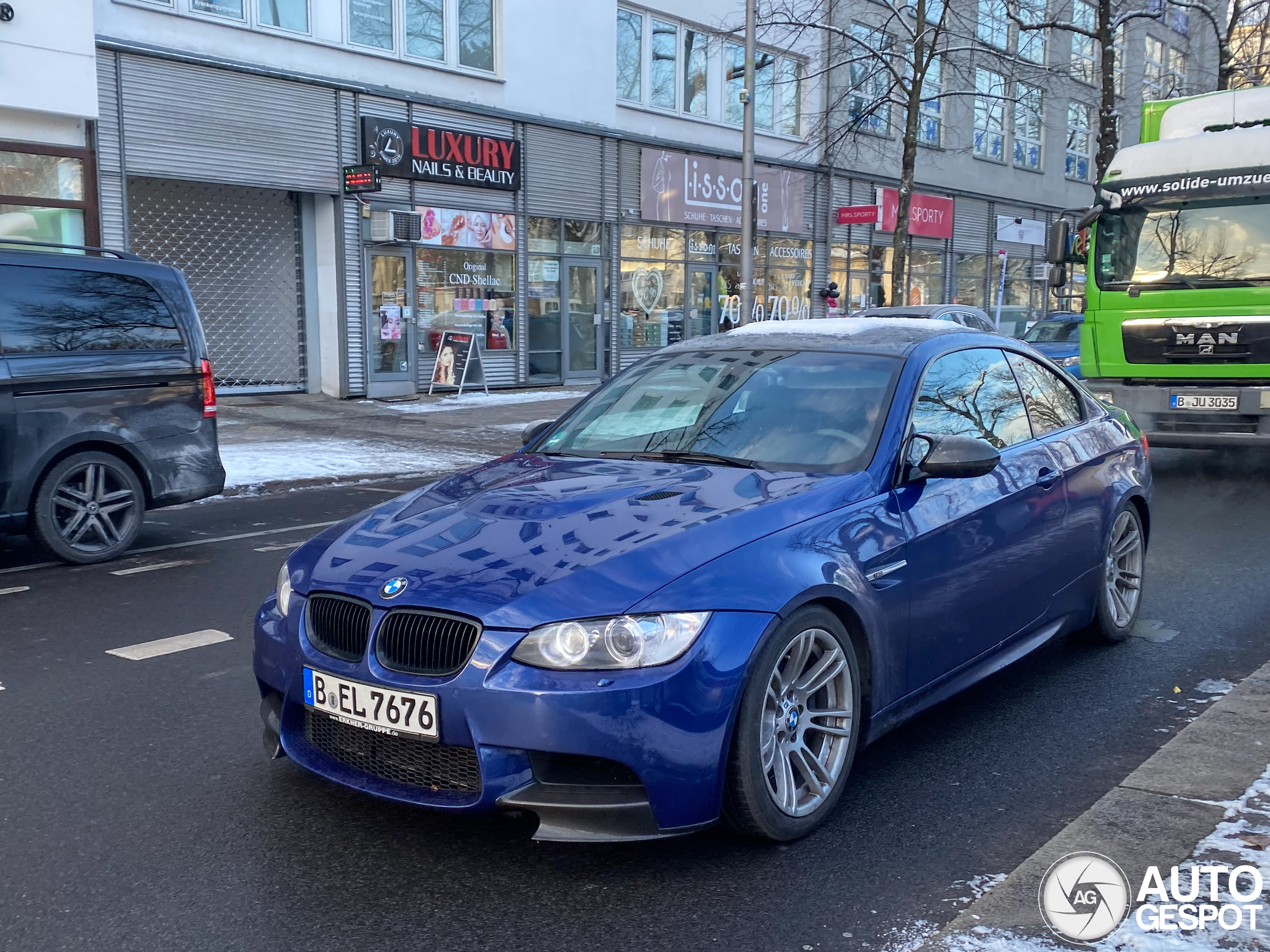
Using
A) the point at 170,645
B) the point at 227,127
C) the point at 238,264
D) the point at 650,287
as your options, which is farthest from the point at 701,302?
the point at 170,645

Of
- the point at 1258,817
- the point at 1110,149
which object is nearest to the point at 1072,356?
the point at 1110,149

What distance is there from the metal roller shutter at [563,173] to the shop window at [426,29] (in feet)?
7.29

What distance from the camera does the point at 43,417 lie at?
7691 millimetres

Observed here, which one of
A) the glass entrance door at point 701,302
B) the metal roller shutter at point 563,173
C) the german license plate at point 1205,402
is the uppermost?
the metal roller shutter at point 563,173

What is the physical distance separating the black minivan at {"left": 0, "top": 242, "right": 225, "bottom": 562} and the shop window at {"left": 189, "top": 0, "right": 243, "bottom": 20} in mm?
9751

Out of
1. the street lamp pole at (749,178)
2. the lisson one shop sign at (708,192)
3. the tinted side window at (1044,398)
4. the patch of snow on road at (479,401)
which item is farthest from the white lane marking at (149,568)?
the lisson one shop sign at (708,192)

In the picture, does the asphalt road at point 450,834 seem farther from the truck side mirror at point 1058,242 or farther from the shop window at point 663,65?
the shop window at point 663,65

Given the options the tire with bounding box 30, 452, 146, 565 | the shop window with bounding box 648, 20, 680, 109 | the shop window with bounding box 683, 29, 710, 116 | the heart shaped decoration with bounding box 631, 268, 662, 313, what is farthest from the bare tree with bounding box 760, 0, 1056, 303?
the tire with bounding box 30, 452, 146, 565

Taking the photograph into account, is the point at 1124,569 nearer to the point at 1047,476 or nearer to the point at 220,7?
the point at 1047,476

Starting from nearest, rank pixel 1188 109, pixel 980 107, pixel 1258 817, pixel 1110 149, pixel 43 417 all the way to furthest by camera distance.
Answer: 1. pixel 1258 817
2. pixel 43 417
3. pixel 1188 109
4. pixel 1110 149
5. pixel 980 107

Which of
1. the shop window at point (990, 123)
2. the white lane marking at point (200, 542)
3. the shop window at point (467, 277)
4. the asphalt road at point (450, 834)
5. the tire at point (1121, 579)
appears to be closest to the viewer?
the asphalt road at point (450, 834)

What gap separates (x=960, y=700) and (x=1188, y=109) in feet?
30.8

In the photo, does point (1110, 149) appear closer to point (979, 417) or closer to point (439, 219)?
point (439, 219)

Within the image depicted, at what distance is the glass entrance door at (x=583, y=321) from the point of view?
23.4m
